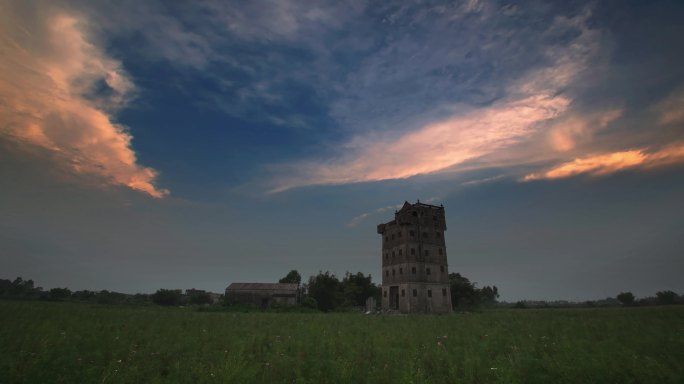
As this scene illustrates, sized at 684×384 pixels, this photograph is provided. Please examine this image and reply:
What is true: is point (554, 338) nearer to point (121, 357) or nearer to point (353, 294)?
point (121, 357)

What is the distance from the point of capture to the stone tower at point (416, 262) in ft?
149

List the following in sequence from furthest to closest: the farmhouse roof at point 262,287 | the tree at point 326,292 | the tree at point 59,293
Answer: the tree at point 59,293 → the farmhouse roof at point 262,287 → the tree at point 326,292

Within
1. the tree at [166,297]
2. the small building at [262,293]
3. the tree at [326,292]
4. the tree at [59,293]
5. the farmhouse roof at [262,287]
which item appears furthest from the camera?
the tree at [166,297]

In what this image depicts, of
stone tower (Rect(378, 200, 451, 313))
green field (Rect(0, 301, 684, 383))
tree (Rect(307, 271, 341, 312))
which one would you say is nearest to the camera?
green field (Rect(0, 301, 684, 383))

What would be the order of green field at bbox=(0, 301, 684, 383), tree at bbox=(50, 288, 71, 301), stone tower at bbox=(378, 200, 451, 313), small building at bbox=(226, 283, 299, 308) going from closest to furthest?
1. green field at bbox=(0, 301, 684, 383)
2. stone tower at bbox=(378, 200, 451, 313)
3. small building at bbox=(226, 283, 299, 308)
4. tree at bbox=(50, 288, 71, 301)

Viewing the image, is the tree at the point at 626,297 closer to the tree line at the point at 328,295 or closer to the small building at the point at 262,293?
the tree line at the point at 328,295

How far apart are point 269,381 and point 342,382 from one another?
1618 millimetres

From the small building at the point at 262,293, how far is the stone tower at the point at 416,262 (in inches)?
941

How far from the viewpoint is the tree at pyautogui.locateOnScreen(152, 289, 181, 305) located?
77.0 meters

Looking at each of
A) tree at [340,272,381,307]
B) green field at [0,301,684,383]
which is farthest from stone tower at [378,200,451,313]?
green field at [0,301,684,383]

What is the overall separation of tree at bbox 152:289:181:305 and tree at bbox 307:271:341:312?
1482 inches

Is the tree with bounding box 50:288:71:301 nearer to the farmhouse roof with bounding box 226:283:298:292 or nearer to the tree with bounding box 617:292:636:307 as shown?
the farmhouse roof with bounding box 226:283:298:292

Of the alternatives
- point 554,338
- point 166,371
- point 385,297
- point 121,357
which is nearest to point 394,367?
point 166,371

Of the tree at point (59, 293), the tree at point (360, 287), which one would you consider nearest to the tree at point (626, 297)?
the tree at point (360, 287)
